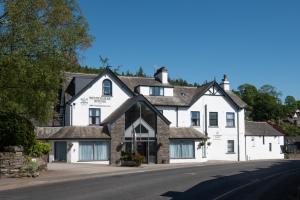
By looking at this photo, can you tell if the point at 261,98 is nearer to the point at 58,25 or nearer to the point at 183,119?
the point at 183,119

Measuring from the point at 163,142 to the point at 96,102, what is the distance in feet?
24.8

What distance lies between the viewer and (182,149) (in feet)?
152

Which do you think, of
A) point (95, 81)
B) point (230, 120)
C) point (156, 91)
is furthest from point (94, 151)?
point (230, 120)

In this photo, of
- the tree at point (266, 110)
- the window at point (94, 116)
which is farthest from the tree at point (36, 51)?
the tree at point (266, 110)

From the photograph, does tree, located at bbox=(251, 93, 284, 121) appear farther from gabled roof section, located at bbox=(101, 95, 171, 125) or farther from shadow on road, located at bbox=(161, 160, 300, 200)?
shadow on road, located at bbox=(161, 160, 300, 200)

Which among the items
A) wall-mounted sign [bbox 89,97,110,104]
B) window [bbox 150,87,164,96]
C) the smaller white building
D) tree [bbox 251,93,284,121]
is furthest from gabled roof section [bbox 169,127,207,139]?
tree [bbox 251,93,284,121]

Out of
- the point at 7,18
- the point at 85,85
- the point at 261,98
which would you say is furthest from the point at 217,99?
the point at 261,98

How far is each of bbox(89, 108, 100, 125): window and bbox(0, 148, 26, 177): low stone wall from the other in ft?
58.6

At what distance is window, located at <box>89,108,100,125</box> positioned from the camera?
4384 centimetres

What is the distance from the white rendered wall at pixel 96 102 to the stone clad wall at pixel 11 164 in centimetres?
1671

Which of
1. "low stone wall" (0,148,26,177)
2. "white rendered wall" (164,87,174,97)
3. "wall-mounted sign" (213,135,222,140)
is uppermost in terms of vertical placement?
"white rendered wall" (164,87,174,97)

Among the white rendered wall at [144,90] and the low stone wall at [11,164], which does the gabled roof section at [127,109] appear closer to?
the white rendered wall at [144,90]

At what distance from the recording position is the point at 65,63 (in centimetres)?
2583

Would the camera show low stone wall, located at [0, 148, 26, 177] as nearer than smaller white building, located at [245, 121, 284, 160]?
Yes
